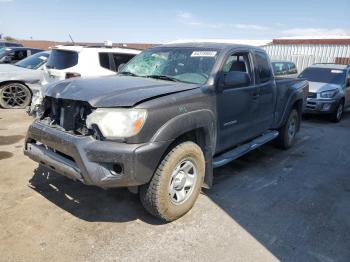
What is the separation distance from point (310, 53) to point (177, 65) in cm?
2318

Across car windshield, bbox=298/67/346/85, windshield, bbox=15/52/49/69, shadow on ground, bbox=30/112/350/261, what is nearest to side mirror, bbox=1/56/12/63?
windshield, bbox=15/52/49/69

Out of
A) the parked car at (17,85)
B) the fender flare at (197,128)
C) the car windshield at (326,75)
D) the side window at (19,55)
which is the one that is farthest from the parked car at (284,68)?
the fender flare at (197,128)

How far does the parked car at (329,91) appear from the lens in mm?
9477

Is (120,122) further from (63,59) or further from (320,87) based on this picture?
(320,87)

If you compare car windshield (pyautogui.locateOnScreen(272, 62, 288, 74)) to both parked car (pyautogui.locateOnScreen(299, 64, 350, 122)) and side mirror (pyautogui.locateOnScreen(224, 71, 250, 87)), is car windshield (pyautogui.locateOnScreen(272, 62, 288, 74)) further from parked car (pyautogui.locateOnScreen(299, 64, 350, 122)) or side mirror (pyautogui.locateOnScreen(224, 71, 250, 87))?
side mirror (pyautogui.locateOnScreen(224, 71, 250, 87))

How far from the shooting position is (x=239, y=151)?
468 centimetres

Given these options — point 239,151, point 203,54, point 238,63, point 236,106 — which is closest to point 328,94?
point 238,63

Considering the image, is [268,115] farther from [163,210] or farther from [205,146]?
[163,210]

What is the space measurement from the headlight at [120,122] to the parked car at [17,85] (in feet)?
21.9

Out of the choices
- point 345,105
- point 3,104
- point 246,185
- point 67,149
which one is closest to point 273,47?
point 345,105

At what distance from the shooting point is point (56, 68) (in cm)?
749

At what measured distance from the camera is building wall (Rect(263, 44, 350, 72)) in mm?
20709

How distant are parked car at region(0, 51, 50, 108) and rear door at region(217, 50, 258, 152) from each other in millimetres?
6221

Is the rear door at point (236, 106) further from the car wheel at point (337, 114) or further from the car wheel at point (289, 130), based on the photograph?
the car wheel at point (337, 114)
